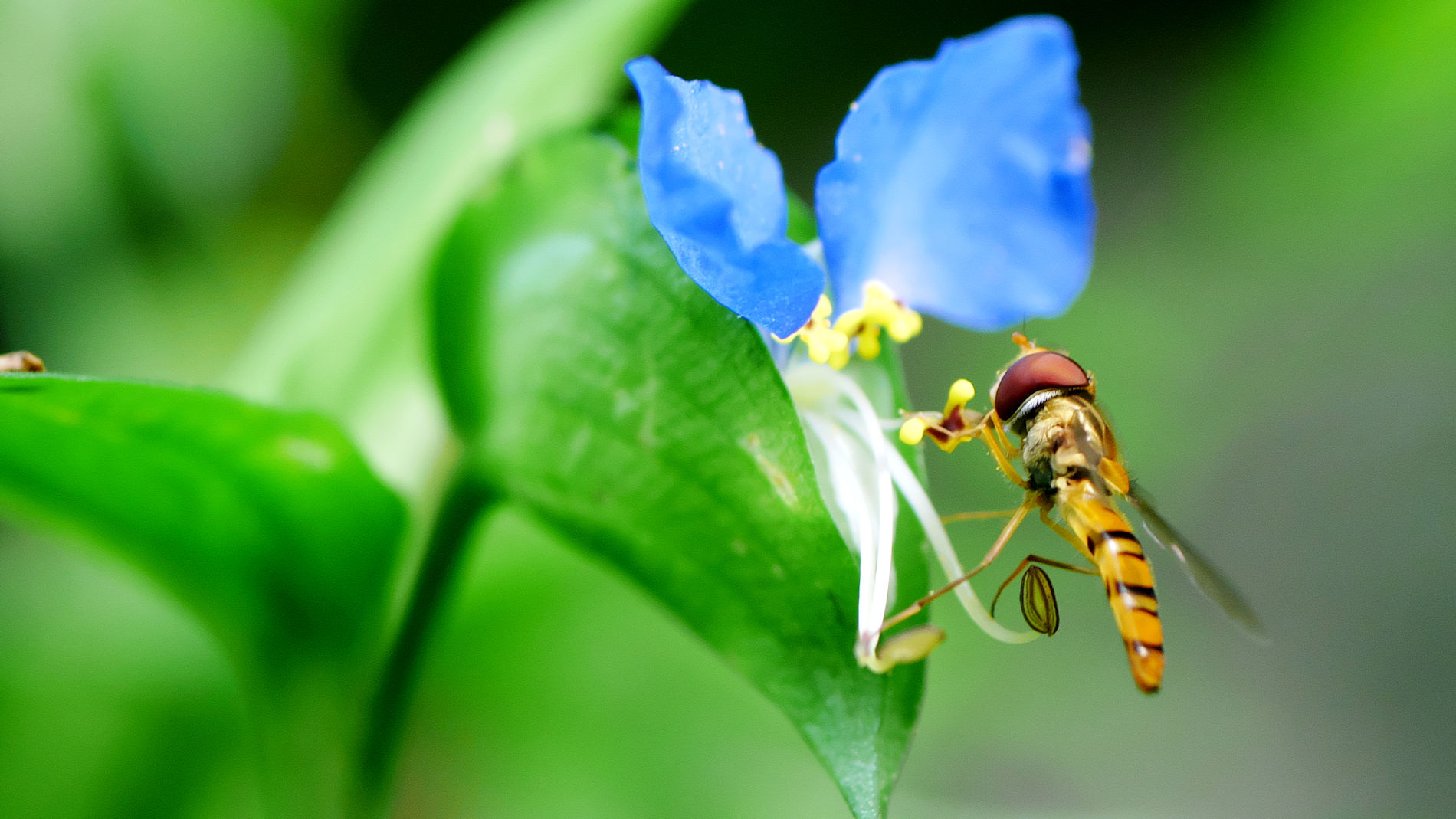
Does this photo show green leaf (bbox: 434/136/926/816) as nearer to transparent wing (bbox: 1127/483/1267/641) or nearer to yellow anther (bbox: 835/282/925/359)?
yellow anther (bbox: 835/282/925/359)

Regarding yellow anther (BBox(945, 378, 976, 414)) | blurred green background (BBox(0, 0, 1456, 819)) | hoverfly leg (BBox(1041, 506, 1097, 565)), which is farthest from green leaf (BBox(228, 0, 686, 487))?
hoverfly leg (BBox(1041, 506, 1097, 565))

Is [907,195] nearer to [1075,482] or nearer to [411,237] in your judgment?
[1075,482]

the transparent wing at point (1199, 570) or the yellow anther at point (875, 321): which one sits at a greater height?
the yellow anther at point (875, 321)

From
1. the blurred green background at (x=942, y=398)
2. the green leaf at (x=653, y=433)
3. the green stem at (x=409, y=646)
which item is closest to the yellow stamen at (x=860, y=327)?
the green leaf at (x=653, y=433)

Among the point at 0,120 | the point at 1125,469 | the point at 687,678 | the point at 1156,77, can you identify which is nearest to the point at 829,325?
the point at 1125,469

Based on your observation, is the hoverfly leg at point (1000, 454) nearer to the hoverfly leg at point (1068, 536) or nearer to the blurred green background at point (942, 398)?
the hoverfly leg at point (1068, 536)

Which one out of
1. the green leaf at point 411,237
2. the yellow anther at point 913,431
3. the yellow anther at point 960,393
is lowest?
the yellow anther at point 960,393
